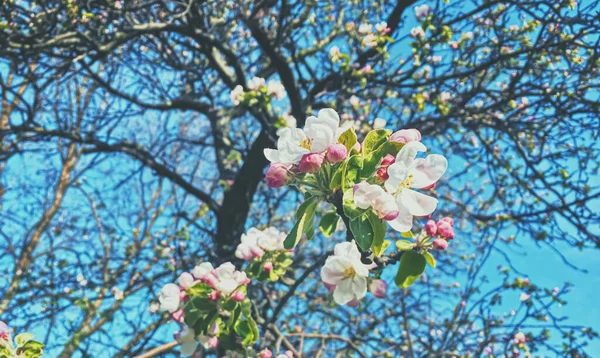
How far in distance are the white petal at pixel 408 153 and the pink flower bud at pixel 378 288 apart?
70 cm

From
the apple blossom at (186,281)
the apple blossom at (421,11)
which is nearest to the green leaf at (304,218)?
the apple blossom at (186,281)

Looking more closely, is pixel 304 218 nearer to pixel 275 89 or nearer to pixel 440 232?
pixel 440 232

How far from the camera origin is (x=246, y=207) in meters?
4.43

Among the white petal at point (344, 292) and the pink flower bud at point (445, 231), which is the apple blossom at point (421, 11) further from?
the white petal at point (344, 292)

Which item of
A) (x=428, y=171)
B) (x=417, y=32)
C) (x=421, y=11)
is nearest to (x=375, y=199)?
(x=428, y=171)

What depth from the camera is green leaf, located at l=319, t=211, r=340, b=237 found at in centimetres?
121

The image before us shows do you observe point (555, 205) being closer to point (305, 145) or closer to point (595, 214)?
point (595, 214)

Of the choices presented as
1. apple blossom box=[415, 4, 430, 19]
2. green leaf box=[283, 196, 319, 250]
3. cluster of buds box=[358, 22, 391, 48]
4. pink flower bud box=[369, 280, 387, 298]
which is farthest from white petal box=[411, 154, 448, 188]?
apple blossom box=[415, 4, 430, 19]

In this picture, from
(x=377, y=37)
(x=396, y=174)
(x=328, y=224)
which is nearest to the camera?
(x=396, y=174)

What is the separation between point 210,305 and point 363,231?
0.96 metres

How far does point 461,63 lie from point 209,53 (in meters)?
2.24

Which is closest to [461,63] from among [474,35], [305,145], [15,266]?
[474,35]

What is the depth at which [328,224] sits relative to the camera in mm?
1222

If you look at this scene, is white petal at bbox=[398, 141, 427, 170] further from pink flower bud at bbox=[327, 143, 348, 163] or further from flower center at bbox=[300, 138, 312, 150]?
flower center at bbox=[300, 138, 312, 150]
